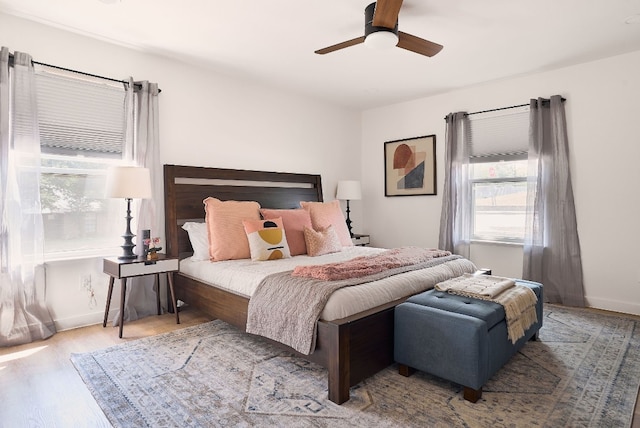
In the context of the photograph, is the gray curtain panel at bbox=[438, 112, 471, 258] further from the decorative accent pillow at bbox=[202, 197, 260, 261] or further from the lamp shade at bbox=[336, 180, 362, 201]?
the decorative accent pillow at bbox=[202, 197, 260, 261]

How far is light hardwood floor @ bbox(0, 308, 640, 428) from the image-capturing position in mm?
1935

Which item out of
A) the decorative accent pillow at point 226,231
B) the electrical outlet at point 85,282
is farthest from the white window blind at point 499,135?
the electrical outlet at point 85,282

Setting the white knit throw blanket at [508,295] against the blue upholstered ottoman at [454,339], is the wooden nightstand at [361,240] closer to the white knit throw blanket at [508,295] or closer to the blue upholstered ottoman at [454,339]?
the white knit throw blanket at [508,295]

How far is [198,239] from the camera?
367 centimetres

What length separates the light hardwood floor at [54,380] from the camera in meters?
1.93

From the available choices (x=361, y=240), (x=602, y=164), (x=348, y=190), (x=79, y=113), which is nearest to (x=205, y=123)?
(x=79, y=113)

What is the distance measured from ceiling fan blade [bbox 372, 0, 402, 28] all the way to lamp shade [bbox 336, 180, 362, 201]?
3008 mm

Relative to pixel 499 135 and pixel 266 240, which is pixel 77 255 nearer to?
pixel 266 240

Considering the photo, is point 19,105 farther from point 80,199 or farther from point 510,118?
point 510,118

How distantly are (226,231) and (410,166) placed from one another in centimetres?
308

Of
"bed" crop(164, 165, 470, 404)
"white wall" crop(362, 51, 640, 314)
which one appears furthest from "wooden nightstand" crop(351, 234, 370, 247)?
"white wall" crop(362, 51, 640, 314)

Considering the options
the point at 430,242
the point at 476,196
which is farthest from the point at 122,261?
the point at 476,196

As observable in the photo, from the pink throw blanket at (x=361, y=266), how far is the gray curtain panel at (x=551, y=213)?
1460 millimetres

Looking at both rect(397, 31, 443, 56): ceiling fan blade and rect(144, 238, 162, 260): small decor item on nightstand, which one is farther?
rect(144, 238, 162, 260): small decor item on nightstand
